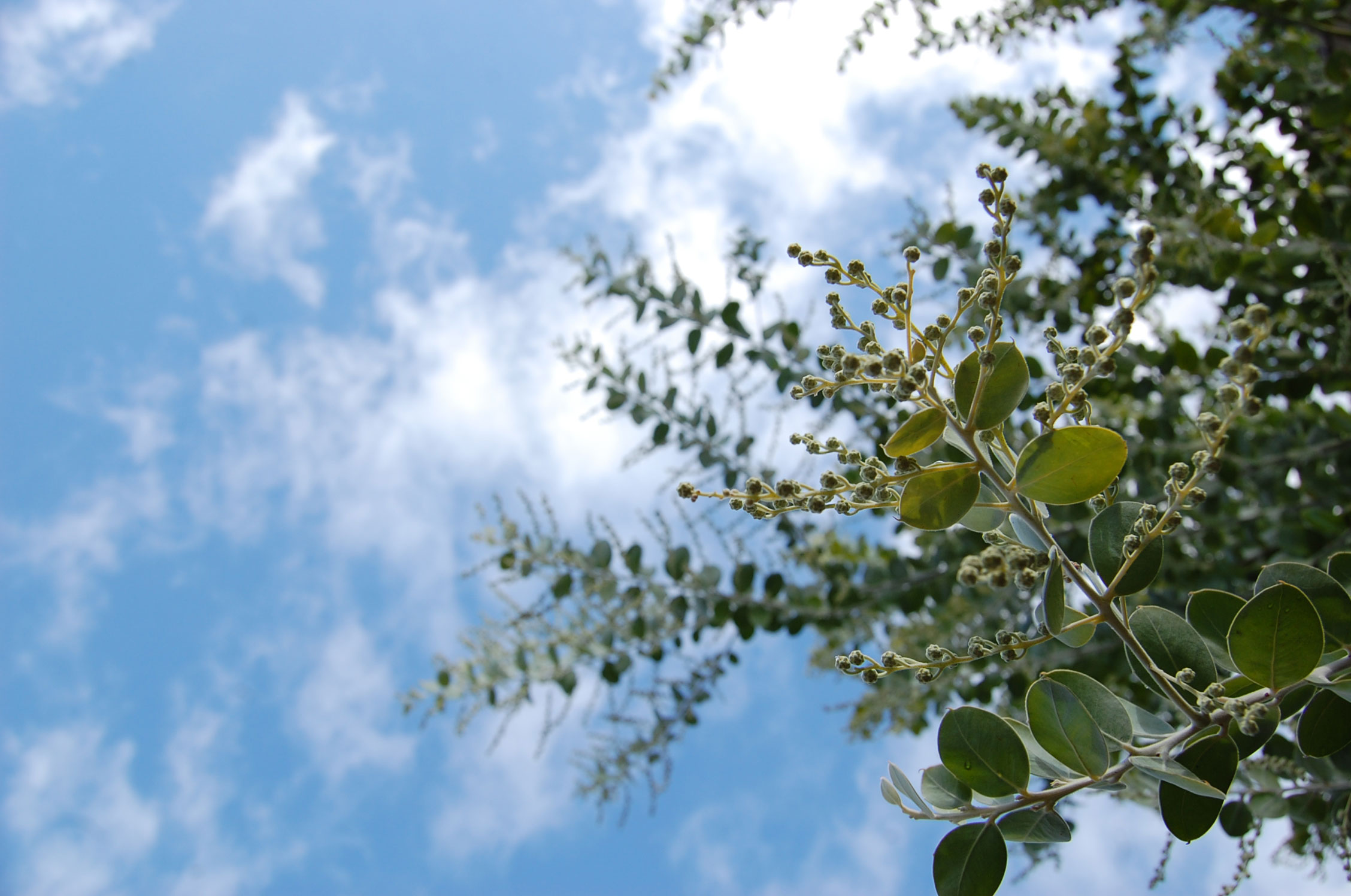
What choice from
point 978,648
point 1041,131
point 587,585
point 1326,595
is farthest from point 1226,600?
point 1041,131

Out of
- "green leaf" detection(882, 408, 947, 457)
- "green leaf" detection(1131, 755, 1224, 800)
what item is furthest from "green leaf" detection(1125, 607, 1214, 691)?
"green leaf" detection(882, 408, 947, 457)

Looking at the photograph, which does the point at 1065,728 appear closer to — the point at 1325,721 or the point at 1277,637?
the point at 1277,637

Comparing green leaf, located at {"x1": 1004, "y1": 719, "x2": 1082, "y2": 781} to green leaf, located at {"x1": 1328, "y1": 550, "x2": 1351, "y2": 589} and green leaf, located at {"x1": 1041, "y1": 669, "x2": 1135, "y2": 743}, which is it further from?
green leaf, located at {"x1": 1328, "y1": 550, "x2": 1351, "y2": 589}

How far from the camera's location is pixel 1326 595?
0.88 meters

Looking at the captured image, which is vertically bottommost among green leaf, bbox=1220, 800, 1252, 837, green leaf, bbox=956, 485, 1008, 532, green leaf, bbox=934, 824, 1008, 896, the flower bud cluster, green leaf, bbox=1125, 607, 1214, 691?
green leaf, bbox=1220, 800, 1252, 837

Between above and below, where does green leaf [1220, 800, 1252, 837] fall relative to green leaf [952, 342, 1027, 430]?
below

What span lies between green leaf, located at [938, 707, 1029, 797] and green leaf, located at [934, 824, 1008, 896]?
0.16ft

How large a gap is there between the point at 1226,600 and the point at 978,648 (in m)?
0.41

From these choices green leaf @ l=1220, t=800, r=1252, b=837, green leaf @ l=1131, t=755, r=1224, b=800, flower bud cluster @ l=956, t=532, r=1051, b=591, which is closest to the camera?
flower bud cluster @ l=956, t=532, r=1051, b=591

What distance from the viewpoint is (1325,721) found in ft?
3.05

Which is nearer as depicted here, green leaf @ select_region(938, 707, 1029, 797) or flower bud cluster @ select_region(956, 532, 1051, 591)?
flower bud cluster @ select_region(956, 532, 1051, 591)

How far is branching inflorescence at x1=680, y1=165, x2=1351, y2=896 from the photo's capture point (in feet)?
2.56

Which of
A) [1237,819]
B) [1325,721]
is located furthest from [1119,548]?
[1237,819]

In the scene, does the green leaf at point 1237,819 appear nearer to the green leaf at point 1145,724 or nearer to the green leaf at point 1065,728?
the green leaf at point 1145,724
